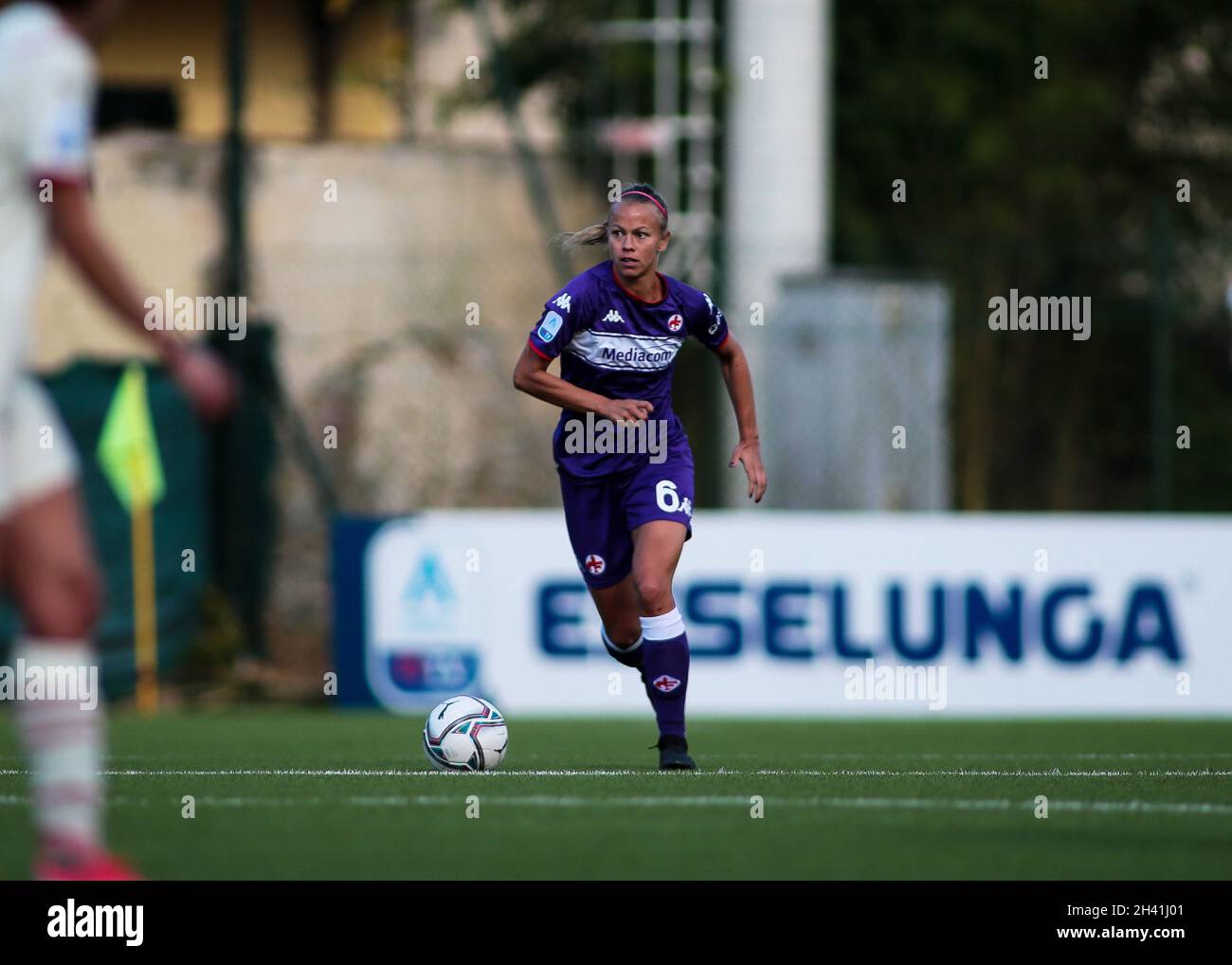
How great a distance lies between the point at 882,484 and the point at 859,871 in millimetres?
10930

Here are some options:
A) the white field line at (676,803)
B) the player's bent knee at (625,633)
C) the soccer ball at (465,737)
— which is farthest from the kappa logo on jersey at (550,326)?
the white field line at (676,803)

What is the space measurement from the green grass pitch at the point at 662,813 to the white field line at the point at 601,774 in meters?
0.02

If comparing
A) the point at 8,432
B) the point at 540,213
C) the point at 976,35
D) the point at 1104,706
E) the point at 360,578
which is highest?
the point at 976,35

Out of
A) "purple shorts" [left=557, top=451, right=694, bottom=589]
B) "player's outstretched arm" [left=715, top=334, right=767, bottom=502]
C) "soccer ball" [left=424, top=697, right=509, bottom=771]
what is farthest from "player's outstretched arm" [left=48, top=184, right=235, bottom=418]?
"player's outstretched arm" [left=715, top=334, right=767, bottom=502]

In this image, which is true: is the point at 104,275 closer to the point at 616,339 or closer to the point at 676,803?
the point at 676,803

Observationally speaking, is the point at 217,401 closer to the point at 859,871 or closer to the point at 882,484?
the point at 859,871

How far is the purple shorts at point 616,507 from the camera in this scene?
8391mm

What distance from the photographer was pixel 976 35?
2147cm

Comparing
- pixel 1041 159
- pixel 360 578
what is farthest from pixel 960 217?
pixel 360 578

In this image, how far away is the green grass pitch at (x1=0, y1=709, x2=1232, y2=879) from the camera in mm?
5520

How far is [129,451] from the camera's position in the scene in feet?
50.5

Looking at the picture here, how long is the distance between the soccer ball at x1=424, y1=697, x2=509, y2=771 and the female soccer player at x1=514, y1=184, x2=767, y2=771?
24.8 inches

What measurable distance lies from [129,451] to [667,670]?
8.16 m

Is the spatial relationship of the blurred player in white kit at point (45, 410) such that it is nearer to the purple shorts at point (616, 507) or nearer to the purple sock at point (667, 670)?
the purple sock at point (667, 670)
